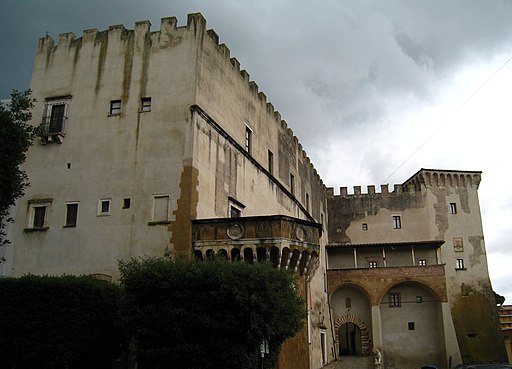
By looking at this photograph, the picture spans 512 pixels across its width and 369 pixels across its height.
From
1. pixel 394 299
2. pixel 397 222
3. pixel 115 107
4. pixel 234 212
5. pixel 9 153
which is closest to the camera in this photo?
pixel 9 153

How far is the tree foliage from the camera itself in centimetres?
1680

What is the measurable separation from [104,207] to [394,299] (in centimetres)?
2409

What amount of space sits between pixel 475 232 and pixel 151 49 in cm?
2976

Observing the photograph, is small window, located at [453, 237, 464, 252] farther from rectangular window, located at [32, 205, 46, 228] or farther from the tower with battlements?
rectangular window, located at [32, 205, 46, 228]

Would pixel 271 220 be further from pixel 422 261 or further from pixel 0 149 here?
pixel 422 261

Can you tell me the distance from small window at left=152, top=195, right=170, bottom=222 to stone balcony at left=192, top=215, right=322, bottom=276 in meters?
Result: 1.12

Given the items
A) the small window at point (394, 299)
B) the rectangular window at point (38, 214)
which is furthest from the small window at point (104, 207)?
the small window at point (394, 299)

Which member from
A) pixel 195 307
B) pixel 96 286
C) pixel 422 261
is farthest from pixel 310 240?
pixel 422 261

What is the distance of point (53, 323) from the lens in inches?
674

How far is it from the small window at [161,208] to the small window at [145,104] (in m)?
3.68

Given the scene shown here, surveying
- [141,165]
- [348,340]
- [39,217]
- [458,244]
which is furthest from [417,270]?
[39,217]

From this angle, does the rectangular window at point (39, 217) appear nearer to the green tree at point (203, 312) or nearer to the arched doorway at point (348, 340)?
the green tree at point (203, 312)

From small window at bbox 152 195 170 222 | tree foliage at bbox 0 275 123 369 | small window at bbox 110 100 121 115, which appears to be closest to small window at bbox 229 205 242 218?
small window at bbox 152 195 170 222

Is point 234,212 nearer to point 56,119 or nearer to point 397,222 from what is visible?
point 56,119
